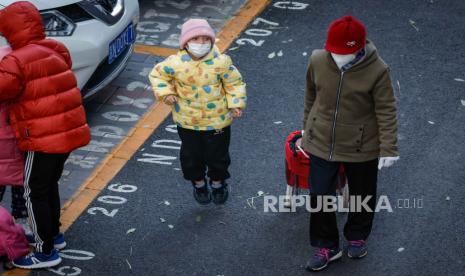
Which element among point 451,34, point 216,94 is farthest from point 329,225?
point 451,34

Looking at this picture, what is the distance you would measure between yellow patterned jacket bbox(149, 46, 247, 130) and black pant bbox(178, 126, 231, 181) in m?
0.11

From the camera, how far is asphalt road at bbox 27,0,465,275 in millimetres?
6188

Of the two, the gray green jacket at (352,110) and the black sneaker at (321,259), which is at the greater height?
the gray green jacket at (352,110)

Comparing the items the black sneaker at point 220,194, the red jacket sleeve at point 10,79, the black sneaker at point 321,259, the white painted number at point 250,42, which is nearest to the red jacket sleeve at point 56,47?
the red jacket sleeve at point 10,79

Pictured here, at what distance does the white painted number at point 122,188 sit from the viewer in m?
7.06

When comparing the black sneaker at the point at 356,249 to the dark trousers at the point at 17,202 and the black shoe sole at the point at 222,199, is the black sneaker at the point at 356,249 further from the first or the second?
the dark trousers at the point at 17,202

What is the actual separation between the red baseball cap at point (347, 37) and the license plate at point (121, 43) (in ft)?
9.93

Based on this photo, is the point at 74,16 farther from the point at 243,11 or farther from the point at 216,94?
the point at 243,11

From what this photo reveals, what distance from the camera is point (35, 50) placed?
555cm

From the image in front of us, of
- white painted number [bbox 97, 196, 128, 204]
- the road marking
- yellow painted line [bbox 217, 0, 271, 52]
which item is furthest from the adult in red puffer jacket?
yellow painted line [bbox 217, 0, 271, 52]

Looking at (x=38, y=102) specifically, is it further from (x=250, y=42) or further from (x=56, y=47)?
(x=250, y=42)

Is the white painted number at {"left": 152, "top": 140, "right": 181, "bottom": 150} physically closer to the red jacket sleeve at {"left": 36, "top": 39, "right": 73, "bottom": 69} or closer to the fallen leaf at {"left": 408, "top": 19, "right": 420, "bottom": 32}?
the red jacket sleeve at {"left": 36, "top": 39, "right": 73, "bottom": 69}

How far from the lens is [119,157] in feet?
24.8

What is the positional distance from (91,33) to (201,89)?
1.87 m
